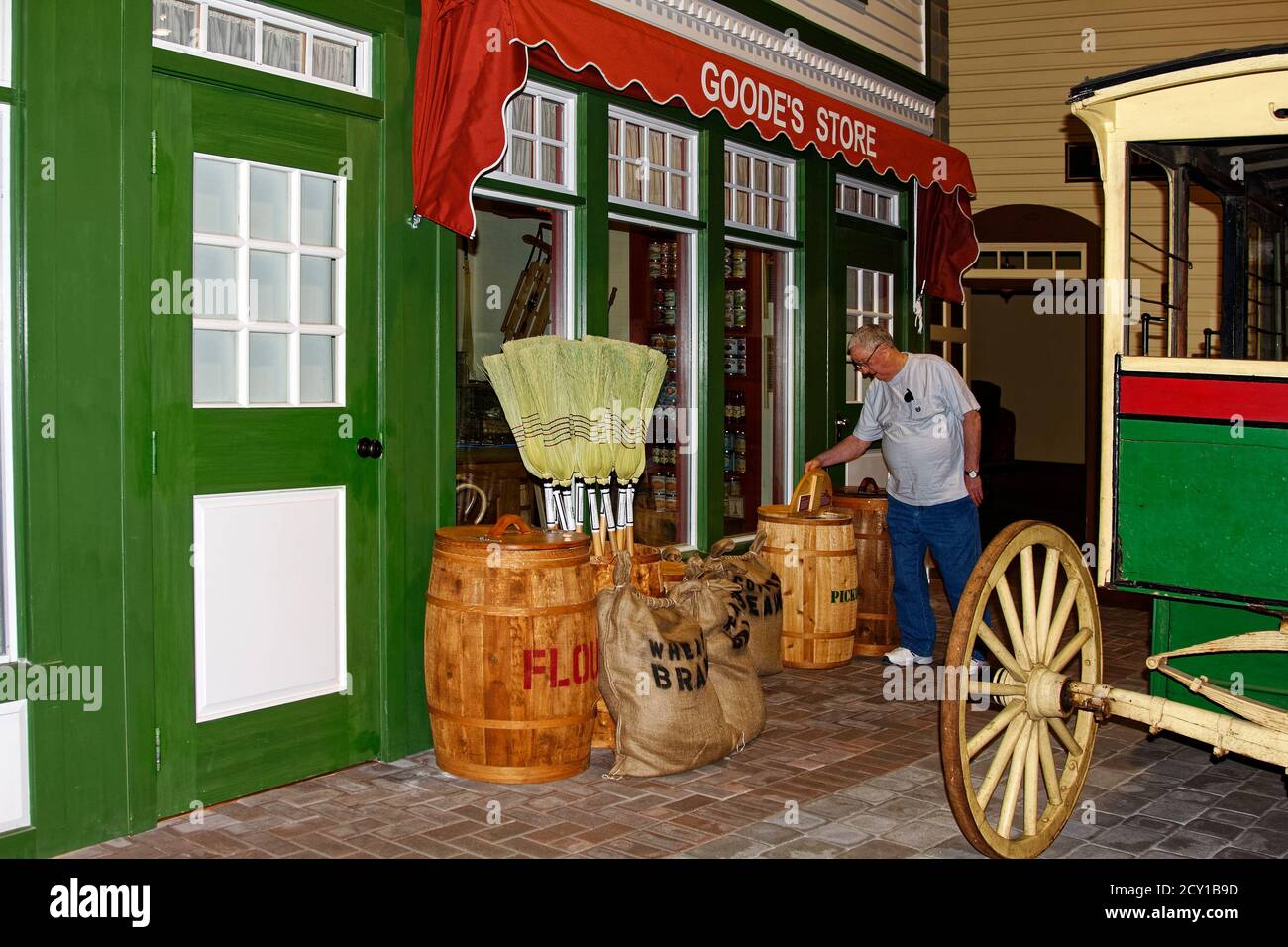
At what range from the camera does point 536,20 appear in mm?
5609

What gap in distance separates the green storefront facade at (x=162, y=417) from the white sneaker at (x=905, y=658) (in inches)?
117

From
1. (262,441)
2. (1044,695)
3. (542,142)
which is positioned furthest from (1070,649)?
(542,142)

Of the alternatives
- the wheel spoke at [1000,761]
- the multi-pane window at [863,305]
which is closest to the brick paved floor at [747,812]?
the wheel spoke at [1000,761]

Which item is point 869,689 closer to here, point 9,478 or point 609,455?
point 609,455

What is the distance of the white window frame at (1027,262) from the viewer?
11.7 meters

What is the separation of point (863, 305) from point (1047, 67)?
376cm

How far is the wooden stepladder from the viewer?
6855 mm

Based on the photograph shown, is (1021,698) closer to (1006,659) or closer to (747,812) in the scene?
(1006,659)

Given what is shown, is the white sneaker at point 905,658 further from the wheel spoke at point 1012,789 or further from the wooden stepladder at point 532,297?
the wheel spoke at point 1012,789

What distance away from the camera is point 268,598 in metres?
5.22

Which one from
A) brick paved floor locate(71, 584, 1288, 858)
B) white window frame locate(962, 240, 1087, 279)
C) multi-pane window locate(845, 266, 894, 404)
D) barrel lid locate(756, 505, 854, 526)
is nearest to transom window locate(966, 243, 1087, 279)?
white window frame locate(962, 240, 1087, 279)

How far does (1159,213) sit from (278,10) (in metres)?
8.57

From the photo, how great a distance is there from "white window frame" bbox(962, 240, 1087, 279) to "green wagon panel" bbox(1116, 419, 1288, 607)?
287 inches

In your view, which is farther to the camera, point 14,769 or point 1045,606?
point 1045,606
